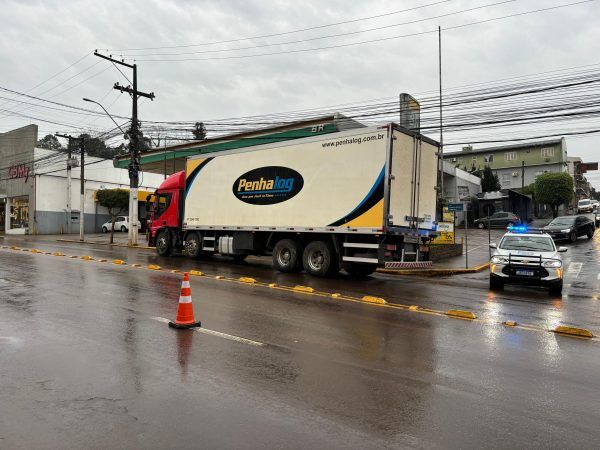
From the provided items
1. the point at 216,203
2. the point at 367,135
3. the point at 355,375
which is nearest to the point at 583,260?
the point at 367,135

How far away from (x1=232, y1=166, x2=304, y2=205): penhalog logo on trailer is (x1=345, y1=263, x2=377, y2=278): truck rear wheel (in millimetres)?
2911

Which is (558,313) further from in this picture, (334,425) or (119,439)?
(119,439)

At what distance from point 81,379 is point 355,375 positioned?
2.75m

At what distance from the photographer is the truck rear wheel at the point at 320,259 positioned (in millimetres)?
13938

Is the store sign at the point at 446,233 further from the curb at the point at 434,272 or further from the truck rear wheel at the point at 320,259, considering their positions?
the truck rear wheel at the point at 320,259

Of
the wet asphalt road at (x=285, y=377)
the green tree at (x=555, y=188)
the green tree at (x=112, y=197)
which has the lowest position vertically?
the wet asphalt road at (x=285, y=377)

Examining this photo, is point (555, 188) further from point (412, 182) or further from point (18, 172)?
point (18, 172)

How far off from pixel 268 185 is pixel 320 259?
306cm

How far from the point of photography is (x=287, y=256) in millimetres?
15062

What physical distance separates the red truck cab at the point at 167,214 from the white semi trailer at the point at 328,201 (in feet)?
6.33

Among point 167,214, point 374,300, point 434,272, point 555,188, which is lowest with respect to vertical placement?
point 374,300

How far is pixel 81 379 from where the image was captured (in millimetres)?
4676

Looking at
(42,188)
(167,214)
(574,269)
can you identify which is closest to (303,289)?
(167,214)

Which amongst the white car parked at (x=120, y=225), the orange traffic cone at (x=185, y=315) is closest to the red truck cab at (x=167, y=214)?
the orange traffic cone at (x=185, y=315)
